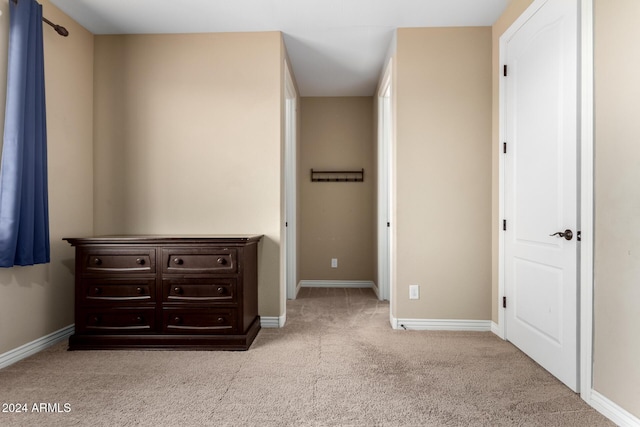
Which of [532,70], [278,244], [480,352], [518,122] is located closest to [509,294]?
[480,352]

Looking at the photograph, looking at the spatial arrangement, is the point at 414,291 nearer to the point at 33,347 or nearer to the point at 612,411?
the point at 612,411

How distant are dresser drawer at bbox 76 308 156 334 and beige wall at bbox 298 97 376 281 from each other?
2641 mm

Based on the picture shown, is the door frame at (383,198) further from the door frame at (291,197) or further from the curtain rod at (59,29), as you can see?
the curtain rod at (59,29)

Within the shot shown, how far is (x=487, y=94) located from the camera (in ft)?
10.6

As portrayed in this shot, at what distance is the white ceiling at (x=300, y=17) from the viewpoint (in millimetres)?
2889

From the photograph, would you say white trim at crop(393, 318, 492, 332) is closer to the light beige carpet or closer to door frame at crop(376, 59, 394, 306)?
the light beige carpet

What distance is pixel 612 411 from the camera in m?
1.82

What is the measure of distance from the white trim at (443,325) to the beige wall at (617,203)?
1272 millimetres

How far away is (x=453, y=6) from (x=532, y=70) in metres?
0.77

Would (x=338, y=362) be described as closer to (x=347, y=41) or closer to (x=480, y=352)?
(x=480, y=352)

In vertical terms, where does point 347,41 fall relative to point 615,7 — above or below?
above

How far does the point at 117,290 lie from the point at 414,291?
2.21 meters

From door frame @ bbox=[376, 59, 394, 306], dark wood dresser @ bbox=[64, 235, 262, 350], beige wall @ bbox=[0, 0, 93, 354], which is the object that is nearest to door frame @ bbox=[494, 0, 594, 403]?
dark wood dresser @ bbox=[64, 235, 262, 350]

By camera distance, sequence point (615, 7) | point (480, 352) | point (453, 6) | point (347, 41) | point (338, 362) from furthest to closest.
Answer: point (347, 41)
point (453, 6)
point (480, 352)
point (338, 362)
point (615, 7)
